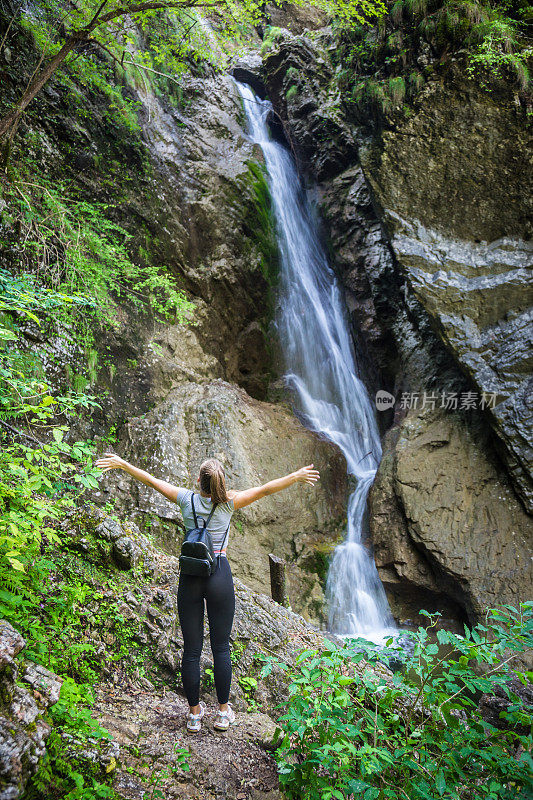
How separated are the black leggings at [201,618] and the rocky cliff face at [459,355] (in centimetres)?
627

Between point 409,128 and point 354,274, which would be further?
point 354,274

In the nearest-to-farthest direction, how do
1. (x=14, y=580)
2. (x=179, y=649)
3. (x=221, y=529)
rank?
(x=14, y=580), (x=221, y=529), (x=179, y=649)

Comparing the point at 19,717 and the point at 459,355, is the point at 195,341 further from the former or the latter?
the point at 19,717

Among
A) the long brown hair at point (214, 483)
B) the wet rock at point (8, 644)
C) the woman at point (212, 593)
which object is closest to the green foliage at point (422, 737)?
the woman at point (212, 593)

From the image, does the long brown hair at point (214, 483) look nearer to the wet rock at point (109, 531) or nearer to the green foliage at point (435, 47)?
the wet rock at point (109, 531)

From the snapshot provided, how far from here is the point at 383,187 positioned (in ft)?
29.9

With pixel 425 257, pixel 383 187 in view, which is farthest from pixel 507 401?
pixel 383 187

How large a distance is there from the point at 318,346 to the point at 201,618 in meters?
10.0

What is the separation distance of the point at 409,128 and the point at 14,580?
33.5ft

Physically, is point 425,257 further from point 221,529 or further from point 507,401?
point 221,529

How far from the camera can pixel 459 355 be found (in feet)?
27.4

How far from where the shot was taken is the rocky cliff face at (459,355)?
7.75 m

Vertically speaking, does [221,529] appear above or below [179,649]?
above

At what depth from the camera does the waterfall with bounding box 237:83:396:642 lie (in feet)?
32.3
